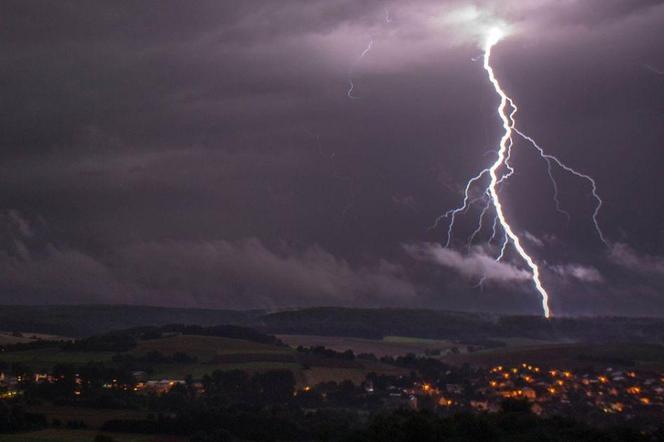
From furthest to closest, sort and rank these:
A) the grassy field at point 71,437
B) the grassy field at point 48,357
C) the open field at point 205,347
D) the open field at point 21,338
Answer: the open field at point 21,338
the open field at point 205,347
the grassy field at point 48,357
the grassy field at point 71,437

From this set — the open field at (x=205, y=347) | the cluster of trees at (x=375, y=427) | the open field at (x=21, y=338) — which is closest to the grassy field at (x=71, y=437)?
the cluster of trees at (x=375, y=427)

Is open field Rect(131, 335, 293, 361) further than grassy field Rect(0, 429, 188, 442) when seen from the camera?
Yes

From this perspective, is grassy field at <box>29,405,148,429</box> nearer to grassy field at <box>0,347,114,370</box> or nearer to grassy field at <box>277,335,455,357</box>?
grassy field at <box>0,347,114,370</box>

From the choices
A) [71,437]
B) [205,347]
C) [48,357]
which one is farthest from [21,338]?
[71,437]

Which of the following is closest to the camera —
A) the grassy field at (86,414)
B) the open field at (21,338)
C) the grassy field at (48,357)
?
the grassy field at (86,414)

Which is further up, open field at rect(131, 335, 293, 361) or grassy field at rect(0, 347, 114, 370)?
open field at rect(131, 335, 293, 361)

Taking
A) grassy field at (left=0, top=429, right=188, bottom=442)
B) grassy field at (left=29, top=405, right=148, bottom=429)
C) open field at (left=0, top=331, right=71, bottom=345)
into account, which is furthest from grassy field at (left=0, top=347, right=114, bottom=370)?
grassy field at (left=0, top=429, right=188, bottom=442)

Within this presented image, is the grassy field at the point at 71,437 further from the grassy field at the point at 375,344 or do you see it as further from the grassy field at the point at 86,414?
the grassy field at the point at 375,344

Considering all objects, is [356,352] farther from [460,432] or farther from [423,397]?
[460,432]
